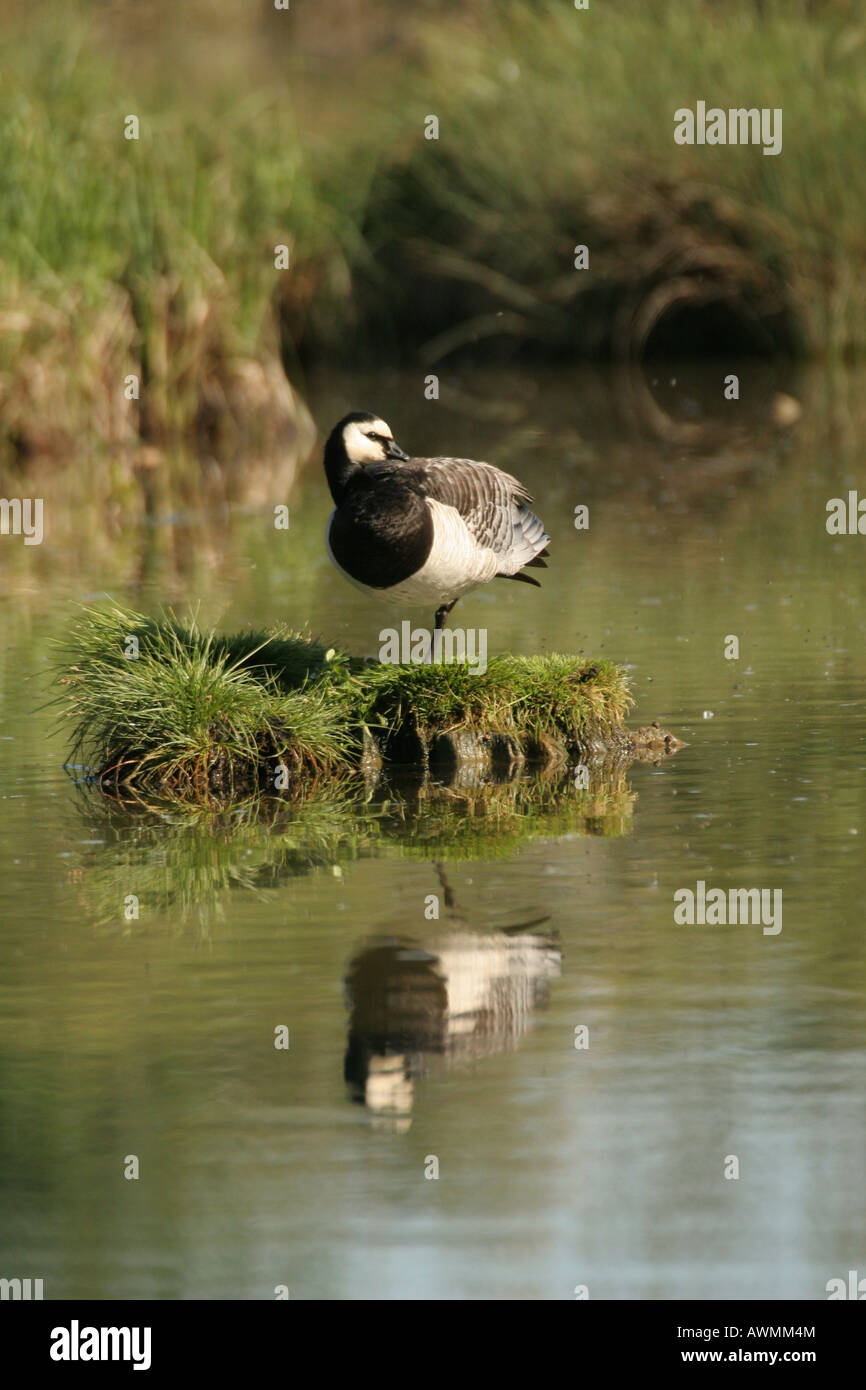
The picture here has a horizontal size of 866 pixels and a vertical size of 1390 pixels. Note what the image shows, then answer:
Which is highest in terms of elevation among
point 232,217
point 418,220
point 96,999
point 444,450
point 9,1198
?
point 418,220

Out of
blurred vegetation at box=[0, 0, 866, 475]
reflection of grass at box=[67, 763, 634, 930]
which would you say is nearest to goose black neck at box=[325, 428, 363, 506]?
reflection of grass at box=[67, 763, 634, 930]

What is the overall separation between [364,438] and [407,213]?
2604cm

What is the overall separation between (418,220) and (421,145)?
3.95 feet

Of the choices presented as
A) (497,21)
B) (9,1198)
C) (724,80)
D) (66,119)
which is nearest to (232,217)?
(66,119)

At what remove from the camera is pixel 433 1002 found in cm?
796

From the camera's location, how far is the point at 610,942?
28.3 ft

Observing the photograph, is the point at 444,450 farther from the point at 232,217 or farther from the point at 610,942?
the point at 610,942

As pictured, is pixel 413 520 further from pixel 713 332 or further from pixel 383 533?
pixel 713 332

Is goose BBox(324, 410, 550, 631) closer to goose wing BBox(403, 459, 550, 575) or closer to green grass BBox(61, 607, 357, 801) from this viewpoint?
goose wing BBox(403, 459, 550, 575)

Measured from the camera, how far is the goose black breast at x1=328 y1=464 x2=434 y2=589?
1136 centimetres

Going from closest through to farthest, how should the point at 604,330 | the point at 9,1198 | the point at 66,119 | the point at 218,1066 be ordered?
the point at 9,1198
the point at 218,1066
the point at 66,119
the point at 604,330

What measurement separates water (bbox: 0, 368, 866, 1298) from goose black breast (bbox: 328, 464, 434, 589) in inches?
43.6

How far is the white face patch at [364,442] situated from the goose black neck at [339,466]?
3 cm

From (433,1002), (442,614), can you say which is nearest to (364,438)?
(442,614)
